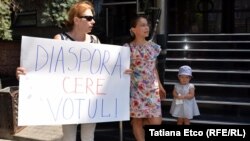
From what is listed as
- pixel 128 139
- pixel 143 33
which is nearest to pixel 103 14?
pixel 128 139

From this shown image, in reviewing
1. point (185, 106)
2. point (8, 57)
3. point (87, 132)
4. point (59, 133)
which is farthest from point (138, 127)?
point (8, 57)

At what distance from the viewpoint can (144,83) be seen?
13.8 ft

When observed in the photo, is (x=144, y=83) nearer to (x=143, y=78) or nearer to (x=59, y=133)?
(x=143, y=78)

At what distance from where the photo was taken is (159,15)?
709 centimetres

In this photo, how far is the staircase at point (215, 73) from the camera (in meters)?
5.78

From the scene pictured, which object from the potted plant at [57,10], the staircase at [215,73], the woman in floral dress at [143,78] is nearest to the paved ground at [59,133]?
the staircase at [215,73]

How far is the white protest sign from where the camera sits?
3297 mm

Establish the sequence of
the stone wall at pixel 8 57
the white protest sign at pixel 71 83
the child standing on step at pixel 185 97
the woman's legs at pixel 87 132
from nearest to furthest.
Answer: the white protest sign at pixel 71 83 → the woman's legs at pixel 87 132 → the child standing on step at pixel 185 97 → the stone wall at pixel 8 57

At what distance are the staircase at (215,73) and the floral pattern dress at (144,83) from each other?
1.60 metres

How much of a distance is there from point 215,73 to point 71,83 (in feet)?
12.1

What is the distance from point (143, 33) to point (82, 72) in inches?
35.6

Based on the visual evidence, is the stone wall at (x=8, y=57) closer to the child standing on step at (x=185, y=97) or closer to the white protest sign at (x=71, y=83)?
the child standing on step at (x=185, y=97)

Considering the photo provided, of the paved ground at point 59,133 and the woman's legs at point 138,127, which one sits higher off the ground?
the woman's legs at point 138,127

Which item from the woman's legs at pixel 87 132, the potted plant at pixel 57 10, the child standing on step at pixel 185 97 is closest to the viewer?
the woman's legs at pixel 87 132
